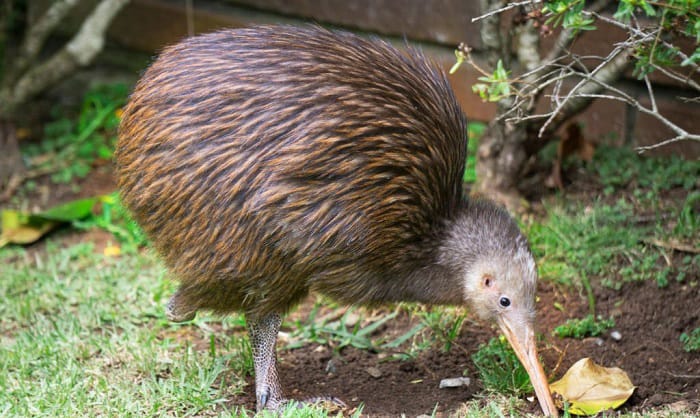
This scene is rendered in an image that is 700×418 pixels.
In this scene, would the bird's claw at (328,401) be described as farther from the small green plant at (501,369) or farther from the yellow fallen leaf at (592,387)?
the yellow fallen leaf at (592,387)

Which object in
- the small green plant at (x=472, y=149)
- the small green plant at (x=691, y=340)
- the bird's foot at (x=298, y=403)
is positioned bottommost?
the bird's foot at (x=298, y=403)

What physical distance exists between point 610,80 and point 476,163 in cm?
88

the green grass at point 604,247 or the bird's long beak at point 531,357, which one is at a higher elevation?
the green grass at point 604,247

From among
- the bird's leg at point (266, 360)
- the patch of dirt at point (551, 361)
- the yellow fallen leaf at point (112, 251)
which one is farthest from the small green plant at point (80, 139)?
the bird's leg at point (266, 360)

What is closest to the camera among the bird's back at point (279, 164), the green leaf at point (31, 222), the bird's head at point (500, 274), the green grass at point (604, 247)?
the bird's back at point (279, 164)

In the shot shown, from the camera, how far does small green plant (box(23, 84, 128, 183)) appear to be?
19.8 feet

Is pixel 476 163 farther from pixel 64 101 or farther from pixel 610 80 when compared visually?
pixel 64 101

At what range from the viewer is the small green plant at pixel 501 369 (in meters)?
3.69

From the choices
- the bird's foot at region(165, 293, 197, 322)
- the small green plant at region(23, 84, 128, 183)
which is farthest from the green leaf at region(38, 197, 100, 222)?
the bird's foot at region(165, 293, 197, 322)

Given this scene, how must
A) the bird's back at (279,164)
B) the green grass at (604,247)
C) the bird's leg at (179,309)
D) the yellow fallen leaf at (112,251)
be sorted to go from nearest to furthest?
the bird's back at (279,164) < the bird's leg at (179,309) < the green grass at (604,247) < the yellow fallen leaf at (112,251)

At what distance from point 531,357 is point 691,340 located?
799 millimetres

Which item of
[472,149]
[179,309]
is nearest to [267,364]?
[179,309]

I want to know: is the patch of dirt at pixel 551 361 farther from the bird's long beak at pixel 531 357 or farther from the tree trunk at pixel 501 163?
the tree trunk at pixel 501 163

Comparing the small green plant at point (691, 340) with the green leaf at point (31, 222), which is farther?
the green leaf at point (31, 222)
